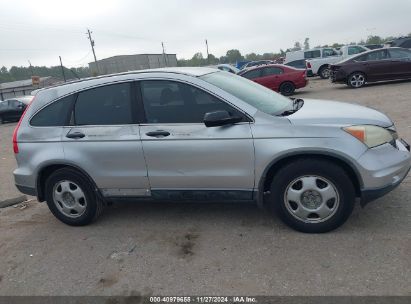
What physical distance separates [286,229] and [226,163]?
0.93m

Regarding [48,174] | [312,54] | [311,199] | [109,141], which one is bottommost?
[311,199]

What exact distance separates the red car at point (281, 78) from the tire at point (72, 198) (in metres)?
12.6

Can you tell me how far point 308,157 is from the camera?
12.0 ft

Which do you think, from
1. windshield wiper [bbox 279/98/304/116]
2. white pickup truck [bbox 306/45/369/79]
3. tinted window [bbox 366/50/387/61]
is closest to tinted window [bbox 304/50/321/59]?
white pickup truck [bbox 306/45/369/79]

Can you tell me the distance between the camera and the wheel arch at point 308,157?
11.6ft

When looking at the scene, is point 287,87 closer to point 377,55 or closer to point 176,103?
point 377,55

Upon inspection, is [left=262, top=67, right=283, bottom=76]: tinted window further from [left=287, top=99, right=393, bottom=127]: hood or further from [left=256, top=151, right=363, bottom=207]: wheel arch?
[left=256, top=151, right=363, bottom=207]: wheel arch

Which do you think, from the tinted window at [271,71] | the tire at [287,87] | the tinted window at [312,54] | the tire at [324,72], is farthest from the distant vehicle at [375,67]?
the tinted window at [312,54]

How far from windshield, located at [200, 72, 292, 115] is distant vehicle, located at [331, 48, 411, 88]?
12.1 meters

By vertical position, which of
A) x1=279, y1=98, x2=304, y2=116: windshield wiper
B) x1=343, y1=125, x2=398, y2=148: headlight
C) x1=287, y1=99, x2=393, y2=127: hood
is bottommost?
x1=343, y1=125, x2=398, y2=148: headlight

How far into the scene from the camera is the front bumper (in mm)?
3496

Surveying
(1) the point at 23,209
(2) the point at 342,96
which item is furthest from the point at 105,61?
(1) the point at 23,209

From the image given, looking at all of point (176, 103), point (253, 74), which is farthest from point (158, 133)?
point (253, 74)

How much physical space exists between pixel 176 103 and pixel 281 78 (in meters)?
13.0
